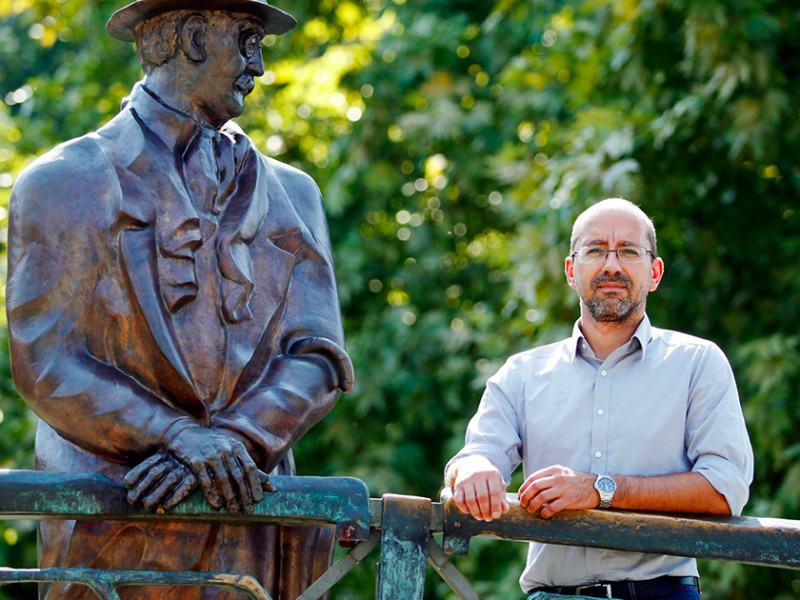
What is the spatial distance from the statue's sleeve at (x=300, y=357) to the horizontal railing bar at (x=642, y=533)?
1.62 feet

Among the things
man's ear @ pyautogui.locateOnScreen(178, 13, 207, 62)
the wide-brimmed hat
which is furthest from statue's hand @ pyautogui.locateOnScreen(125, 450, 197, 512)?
the wide-brimmed hat

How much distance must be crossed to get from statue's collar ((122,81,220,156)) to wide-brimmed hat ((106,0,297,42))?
0.23 metres

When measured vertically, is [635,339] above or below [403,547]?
above

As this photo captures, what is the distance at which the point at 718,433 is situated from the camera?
3.63m

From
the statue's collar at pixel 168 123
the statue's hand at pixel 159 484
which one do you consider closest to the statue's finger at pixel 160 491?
the statue's hand at pixel 159 484

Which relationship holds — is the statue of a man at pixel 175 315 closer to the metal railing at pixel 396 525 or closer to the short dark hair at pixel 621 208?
the metal railing at pixel 396 525

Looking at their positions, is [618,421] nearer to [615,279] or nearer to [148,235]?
[615,279]

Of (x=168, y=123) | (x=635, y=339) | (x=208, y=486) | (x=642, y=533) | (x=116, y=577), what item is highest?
(x=168, y=123)

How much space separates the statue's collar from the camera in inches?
147

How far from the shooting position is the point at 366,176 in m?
11.2

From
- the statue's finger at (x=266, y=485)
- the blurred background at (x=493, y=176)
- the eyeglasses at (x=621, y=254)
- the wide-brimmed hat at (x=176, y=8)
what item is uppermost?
the blurred background at (x=493, y=176)

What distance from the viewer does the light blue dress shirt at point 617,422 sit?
12.0ft

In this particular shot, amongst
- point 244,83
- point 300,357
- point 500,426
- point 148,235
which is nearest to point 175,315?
point 148,235

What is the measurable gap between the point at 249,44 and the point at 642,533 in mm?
1684
